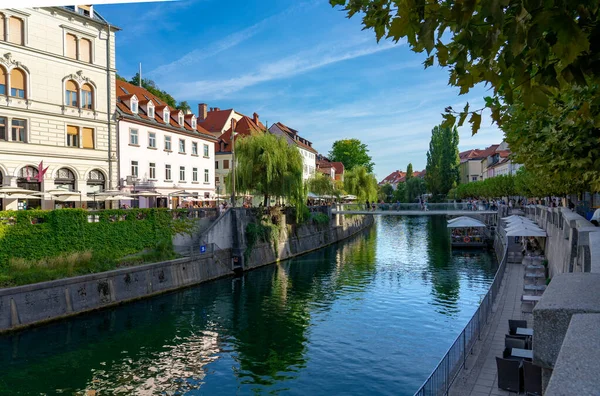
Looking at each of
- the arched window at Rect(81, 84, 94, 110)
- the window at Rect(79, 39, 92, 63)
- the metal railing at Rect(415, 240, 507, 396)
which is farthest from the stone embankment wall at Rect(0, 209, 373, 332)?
the metal railing at Rect(415, 240, 507, 396)

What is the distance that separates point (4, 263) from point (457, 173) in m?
89.4

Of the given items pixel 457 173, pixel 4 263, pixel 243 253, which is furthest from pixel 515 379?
pixel 457 173

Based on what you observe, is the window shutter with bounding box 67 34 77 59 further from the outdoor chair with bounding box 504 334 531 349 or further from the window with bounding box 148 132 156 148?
the outdoor chair with bounding box 504 334 531 349

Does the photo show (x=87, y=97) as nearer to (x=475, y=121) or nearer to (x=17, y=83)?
(x=17, y=83)

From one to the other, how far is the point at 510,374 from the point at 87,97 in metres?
32.5

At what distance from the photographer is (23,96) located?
29031mm

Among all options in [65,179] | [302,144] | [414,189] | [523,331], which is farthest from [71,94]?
[414,189]

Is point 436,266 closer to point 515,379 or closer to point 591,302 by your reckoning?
point 515,379

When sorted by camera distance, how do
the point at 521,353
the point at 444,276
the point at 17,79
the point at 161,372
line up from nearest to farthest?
1. the point at 521,353
2. the point at 161,372
3. the point at 17,79
4. the point at 444,276

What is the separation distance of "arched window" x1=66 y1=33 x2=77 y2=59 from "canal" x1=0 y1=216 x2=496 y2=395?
1829 cm

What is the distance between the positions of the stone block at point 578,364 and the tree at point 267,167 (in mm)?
33075

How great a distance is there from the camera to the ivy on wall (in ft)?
69.0

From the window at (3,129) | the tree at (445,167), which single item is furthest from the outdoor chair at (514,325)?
the tree at (445,167)

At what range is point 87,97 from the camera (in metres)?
32.9
